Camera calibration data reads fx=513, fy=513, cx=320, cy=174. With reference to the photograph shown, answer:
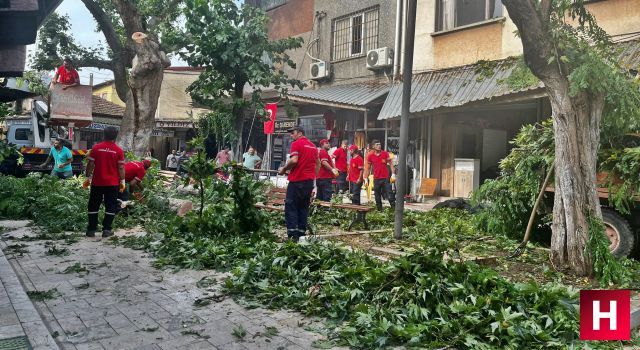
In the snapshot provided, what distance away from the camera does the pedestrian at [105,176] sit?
846cm

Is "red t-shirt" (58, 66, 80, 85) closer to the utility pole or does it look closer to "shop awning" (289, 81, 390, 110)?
"shop awning" (289, 81, 390, 110)

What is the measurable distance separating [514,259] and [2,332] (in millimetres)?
5912

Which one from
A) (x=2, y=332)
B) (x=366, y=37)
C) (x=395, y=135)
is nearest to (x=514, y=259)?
(x=2, y=332)

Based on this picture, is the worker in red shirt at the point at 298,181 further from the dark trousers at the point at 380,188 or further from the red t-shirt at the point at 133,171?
the dark trousers at the point at 380,188

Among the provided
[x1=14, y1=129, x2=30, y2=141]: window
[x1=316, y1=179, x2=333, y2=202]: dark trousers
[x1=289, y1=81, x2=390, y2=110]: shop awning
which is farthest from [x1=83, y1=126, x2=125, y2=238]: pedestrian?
[x1=14, y1=129, x2=30, y2=141]: window

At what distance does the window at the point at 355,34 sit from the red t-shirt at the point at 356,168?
19.1ft

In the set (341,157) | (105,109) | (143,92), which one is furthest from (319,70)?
(105,109)

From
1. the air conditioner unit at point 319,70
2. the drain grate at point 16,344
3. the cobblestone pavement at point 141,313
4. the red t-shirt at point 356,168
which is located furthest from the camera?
the air conditioner unit at point 319,70

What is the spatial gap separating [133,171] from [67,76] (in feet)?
10.5

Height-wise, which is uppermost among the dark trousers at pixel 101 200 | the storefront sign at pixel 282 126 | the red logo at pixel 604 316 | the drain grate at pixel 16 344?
the storefront sign at pixel 282 126

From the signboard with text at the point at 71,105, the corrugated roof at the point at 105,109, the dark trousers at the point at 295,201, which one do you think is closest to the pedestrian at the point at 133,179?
the signboard with text at the point at 71,105

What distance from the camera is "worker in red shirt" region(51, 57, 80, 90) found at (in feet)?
38.3

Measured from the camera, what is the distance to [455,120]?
15297 millimetres

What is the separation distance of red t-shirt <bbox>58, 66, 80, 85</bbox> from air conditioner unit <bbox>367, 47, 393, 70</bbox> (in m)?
9.09
